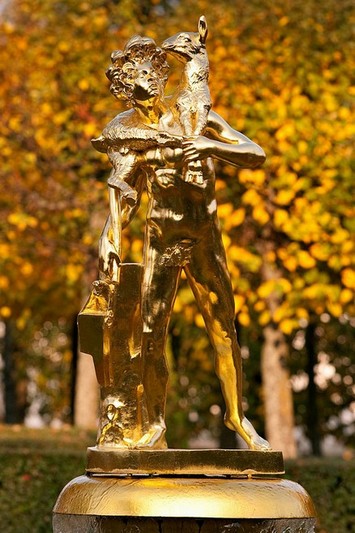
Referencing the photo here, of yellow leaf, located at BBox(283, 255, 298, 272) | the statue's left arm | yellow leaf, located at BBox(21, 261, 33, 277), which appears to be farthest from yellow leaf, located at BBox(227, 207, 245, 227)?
the statue's left arm

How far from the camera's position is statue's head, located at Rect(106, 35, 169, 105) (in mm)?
7117

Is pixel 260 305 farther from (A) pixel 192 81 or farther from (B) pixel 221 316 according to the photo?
(A) pixel 192 81

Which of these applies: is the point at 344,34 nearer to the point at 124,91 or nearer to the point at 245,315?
the point at 245,315

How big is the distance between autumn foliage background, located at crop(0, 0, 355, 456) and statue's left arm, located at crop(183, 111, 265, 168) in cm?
563

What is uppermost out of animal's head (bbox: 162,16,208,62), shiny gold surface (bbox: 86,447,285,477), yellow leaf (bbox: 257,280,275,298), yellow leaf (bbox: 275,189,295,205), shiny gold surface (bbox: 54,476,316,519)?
yellow leaf (bbox: 275,189,295,205)

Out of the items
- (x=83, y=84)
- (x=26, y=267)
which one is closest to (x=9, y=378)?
(x=26, y=267)

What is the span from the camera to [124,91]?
283 inches

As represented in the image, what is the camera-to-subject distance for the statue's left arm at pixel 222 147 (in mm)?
6805

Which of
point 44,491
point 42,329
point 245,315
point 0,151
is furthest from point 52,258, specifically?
point 42,329

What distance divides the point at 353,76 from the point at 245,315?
3.07 metres

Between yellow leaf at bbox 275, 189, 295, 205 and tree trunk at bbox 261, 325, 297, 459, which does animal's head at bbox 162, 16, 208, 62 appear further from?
tree trunk at bbox 261, 325, 297, 459

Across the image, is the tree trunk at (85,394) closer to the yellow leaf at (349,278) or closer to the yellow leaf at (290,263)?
the yellow leaf at (290,263)

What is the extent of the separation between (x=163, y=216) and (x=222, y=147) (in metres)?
0.48

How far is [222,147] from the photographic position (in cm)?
686
